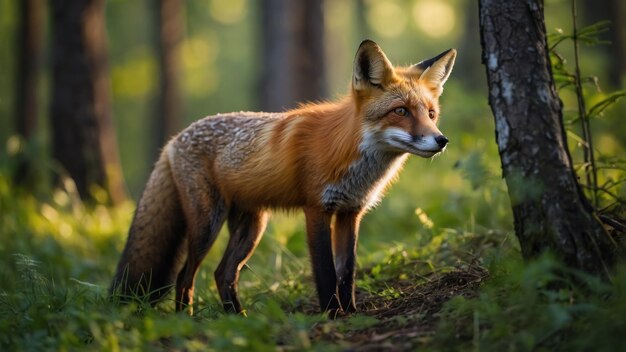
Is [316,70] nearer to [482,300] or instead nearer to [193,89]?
[482,300]

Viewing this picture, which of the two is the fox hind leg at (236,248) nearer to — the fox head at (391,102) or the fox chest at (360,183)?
the fox chest at (360,183)

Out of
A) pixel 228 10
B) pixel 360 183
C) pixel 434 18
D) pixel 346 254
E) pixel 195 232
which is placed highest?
pixel 228 10

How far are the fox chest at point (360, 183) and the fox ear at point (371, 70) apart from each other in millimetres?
497

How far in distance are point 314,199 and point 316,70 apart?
29.6ft

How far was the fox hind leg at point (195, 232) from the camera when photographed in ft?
16.0

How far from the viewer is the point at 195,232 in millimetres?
4891

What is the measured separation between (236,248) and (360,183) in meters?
1.31

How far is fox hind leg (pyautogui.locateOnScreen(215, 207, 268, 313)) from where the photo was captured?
191 inches

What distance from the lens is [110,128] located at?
957 cm

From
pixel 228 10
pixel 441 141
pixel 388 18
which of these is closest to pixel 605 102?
pixel 441 141

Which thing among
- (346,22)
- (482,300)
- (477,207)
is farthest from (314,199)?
(346,22)

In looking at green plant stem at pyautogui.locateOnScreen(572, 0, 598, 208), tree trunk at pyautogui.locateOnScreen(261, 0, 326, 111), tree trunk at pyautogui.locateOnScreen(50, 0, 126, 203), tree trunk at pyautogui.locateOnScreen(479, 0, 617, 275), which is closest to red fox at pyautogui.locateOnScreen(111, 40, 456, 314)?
tree trunk at pyautogui.locateOnScreen(479, 0, 617, 275)

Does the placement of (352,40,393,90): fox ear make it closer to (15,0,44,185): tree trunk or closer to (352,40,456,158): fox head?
(352,40,456,158): fox head

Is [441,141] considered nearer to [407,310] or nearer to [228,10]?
[407,310]
